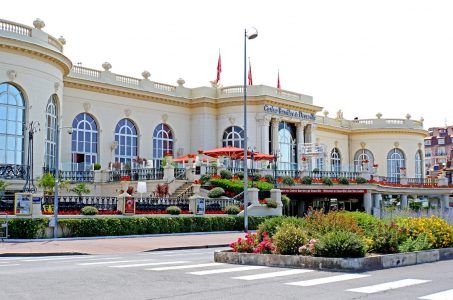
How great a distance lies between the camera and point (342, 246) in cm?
1505

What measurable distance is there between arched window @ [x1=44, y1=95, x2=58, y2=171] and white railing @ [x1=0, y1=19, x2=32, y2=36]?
4.96 meters

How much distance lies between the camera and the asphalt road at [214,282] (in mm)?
11164

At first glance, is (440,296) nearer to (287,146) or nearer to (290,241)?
(290,241)

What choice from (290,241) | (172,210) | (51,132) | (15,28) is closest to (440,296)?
(290,241)

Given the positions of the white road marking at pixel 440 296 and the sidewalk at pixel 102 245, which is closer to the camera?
the white road marking at pixel 440 296

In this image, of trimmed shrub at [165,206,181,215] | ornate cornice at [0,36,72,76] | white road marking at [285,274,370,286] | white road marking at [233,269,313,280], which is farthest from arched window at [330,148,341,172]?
white road marking at [285,274,370,286]

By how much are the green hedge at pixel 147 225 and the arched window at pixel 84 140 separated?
15696 millimetres

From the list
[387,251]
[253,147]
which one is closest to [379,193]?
[253,147]

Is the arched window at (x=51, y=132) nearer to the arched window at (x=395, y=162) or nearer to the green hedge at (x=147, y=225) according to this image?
the green hedge at (x=147, y=225)

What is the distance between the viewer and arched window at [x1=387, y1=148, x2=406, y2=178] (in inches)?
2936

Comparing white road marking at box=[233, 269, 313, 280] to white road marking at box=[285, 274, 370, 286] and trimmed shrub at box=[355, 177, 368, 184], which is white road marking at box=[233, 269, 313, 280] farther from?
trimmed shrub at box=[355, 177, 368, 184]

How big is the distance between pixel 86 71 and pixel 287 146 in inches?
787

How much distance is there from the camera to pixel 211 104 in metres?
57.0

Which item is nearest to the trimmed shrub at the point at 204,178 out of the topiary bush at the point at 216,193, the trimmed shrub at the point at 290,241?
the topiary bush at the point at 216,193
